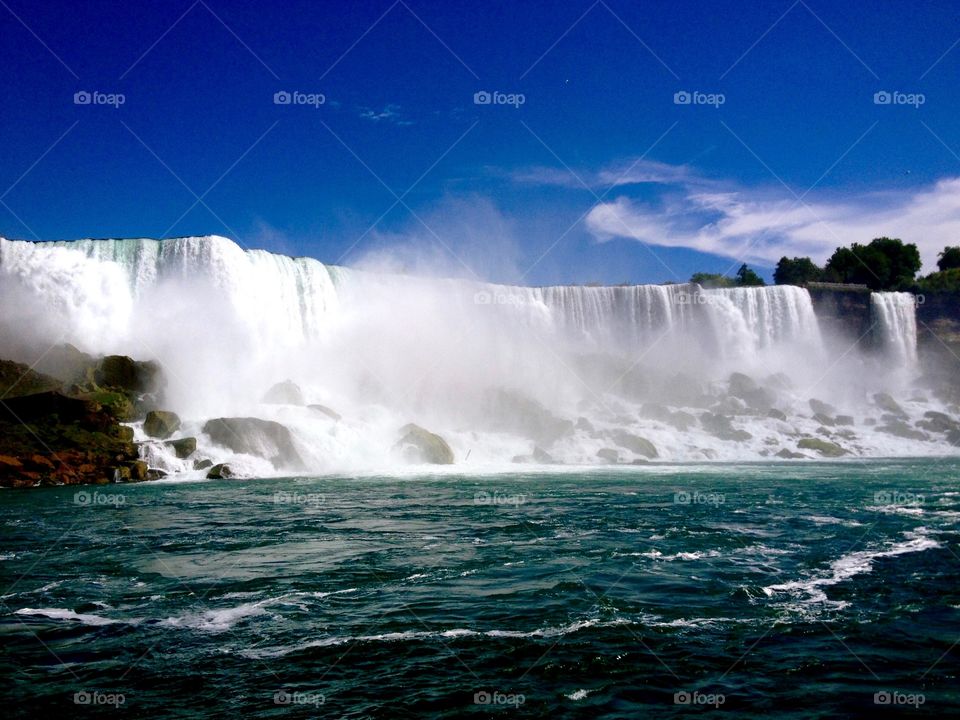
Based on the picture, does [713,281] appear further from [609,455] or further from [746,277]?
[609,455]

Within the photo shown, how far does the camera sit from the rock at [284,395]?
35469 mm

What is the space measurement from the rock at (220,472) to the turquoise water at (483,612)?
9.35 metres

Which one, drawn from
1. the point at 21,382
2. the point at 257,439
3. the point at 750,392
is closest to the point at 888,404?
the point at 750,392

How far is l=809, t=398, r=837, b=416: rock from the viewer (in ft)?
161

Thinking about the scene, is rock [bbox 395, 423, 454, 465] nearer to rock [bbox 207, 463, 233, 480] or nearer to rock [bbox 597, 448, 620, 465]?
rock [bbox 207, 463, 233, 480]

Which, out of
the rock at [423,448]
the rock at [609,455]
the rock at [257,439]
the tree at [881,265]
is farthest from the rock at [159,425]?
the tree at [881,265]

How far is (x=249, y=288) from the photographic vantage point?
131 ft

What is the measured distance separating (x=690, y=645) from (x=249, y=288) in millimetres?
36570

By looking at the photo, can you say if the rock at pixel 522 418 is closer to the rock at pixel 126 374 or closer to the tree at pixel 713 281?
the rock at pixel 126 374

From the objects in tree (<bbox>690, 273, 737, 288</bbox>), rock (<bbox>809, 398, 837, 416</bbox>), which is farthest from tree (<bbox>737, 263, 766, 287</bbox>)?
rock (<bbox>809, 398, 837, 416</bbox>)

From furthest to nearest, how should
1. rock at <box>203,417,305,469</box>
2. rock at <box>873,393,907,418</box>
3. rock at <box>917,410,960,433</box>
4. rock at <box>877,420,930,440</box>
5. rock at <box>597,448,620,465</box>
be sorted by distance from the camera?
rock at <box>873,393,907,418</box> < rock at <box>917,410,960,433</box> < rock at <box>877,420,930,440</box> < rock at <box>597,448,620,465</box> < rock at <box>203,417,305,469</box>

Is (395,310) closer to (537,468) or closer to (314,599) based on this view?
(537,468)

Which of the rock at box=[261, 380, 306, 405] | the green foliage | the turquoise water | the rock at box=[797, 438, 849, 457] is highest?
the green foliage

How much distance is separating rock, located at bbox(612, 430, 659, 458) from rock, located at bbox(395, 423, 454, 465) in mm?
10769
